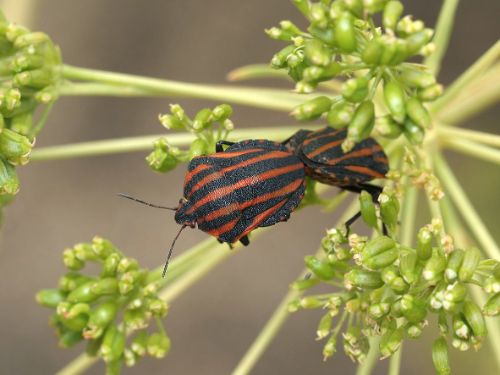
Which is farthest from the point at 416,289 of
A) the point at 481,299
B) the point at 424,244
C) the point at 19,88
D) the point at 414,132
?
the point at 19,88

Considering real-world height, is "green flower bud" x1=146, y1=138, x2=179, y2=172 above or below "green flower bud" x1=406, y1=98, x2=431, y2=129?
below

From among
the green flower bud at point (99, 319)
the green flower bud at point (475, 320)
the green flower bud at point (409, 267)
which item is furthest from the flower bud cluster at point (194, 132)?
the green flower bud at point (475, 320)

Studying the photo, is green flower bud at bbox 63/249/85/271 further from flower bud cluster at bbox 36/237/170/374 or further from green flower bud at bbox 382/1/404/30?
green flower bud at bbox 382/1/404/30

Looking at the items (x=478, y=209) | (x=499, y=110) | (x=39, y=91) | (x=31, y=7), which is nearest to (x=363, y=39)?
(x=39, y=91)

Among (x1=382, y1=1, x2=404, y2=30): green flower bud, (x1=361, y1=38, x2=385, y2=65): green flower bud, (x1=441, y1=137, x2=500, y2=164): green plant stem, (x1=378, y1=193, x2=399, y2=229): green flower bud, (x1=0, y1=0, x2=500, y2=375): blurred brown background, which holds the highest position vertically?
(x1=382, y1=1, x2=404, y2=30): green flower bud

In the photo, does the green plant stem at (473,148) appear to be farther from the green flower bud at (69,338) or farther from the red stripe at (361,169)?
the green flower bud at (69,338)

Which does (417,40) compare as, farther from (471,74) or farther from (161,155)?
(161,155)

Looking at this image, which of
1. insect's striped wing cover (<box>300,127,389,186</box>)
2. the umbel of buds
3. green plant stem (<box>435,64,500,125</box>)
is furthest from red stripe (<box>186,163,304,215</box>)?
green plant stem (<box>435,64,500,125</box>)
